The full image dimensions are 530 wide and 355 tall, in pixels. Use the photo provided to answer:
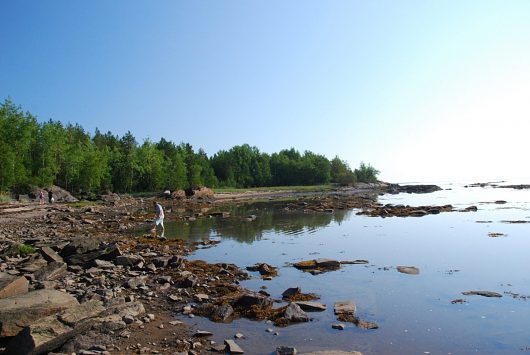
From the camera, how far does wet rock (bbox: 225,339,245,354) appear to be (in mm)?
10367

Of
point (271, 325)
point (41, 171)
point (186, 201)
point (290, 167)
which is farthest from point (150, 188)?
point (271, 325)

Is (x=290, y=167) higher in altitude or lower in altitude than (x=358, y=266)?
higher

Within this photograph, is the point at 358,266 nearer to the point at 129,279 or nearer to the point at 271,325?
the point at 271,325

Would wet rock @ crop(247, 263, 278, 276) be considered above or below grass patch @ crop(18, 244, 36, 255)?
below

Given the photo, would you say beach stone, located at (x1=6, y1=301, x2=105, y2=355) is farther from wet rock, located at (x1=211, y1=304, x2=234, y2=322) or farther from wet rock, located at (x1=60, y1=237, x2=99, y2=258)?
wet rock, located at (x1=60, y1=237, x2=99, y2=258)

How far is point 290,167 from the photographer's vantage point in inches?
6880

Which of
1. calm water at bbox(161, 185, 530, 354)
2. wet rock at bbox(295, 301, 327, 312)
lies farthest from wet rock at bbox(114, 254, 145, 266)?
wet rock at bbox(295, 301, 327, 312)

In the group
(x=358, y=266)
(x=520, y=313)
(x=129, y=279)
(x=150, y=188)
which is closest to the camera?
(x=520, y=313)

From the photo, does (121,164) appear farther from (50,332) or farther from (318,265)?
(50,332)

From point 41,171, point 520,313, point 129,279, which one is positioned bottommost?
point 520,313

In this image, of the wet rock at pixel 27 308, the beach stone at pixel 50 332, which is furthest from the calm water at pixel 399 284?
the wet rock at pixel 27 308

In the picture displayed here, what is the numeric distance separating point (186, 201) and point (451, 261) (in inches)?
2600

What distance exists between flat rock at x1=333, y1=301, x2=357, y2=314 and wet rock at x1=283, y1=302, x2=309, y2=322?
4.49 feet

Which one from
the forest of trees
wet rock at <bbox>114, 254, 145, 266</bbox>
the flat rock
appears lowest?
the flat rock
